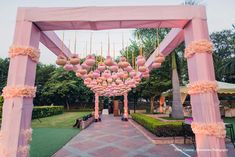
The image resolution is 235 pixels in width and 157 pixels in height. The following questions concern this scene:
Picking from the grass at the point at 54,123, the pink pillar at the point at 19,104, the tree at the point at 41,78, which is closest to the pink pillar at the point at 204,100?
the pink pillar at the point at 19,104

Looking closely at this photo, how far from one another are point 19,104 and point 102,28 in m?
2.54

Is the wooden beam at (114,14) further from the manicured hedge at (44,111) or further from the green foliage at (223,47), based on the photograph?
the green foliage at (223,47)

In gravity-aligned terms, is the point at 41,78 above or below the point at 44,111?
above

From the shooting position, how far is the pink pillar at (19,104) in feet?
11.0

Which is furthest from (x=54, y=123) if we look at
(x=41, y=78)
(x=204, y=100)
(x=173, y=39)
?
(x=41, y=78)

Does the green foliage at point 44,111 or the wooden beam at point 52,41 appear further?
the green foliage at point 44,111

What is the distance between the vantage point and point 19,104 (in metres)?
3.48

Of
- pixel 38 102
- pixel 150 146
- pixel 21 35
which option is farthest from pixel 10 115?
pixel 38 102

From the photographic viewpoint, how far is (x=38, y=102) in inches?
1336

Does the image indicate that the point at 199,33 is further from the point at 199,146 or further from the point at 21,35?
the point at 21,35

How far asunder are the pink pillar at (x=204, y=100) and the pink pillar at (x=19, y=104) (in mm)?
3660

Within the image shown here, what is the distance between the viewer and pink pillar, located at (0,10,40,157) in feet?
11.0

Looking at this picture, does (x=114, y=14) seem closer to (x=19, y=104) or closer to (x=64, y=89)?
(x=19, y=104)

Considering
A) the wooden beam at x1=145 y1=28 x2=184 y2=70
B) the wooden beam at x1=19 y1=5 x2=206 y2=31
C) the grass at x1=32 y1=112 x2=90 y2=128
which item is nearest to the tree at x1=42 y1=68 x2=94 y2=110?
the grass at x1=32 y1=112 x2=90 y2=128
